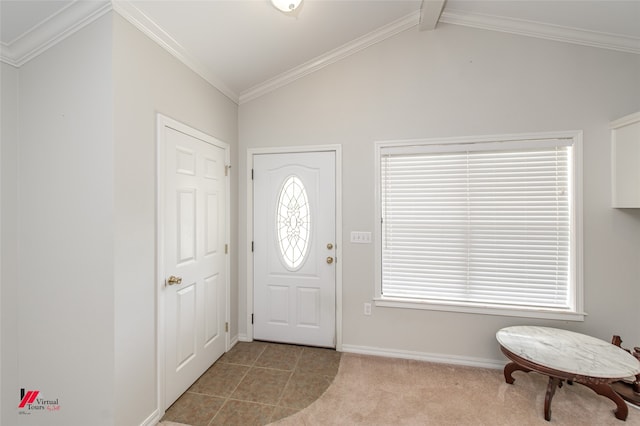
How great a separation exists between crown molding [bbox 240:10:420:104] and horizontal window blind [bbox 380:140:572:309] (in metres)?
1.06

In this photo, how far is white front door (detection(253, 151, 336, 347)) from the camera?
2748 mm

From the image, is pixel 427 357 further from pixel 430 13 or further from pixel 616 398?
pixel 430 13

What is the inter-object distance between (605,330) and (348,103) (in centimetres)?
299

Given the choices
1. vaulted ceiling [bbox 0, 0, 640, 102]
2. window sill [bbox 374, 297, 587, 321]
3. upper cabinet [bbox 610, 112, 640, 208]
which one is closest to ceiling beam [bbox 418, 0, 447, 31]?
vaulted ceiling [bbox 0, 0, 640, 102]

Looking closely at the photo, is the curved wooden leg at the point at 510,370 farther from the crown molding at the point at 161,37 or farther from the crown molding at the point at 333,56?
the crown molding at the point at 161,37

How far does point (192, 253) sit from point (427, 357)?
2335 mm

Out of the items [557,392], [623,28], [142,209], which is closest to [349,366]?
[557,392]

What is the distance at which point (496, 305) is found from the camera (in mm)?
2408

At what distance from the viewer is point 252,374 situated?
91.8 inches

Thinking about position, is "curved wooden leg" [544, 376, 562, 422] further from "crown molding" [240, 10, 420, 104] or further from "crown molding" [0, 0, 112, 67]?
"crown molding" [0, 0, 112, 67]

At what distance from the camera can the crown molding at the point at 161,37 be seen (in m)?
1.58

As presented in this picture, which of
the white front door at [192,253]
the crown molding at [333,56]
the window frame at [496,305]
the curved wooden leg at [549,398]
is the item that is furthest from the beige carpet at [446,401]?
the crown molding at [333,56]

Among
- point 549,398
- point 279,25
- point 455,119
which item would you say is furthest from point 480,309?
point 279,25

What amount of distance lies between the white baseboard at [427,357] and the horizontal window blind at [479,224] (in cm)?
52
